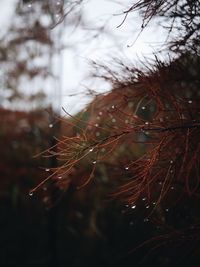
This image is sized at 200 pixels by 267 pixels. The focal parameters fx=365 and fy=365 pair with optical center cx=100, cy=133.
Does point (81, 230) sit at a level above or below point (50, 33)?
below

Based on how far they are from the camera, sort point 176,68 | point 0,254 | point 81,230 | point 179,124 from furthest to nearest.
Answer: point 81,230
point 0,254
point 176,68
point 179,124

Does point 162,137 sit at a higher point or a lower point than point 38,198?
lower

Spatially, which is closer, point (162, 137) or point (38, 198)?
point (162, 137)

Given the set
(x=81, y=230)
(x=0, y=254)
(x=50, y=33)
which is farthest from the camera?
(x=81, y=230)

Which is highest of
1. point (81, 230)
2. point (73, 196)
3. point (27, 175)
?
point (27, 175)

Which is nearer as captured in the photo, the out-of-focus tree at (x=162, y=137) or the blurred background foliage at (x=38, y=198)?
the out-of-focus tree at (x=162, y=137)

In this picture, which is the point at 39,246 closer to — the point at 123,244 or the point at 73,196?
the point at 73,196

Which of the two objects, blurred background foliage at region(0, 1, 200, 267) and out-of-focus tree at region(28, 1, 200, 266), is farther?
blurred background foliage at region(0, 1, 200, 267)

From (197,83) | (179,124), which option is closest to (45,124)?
(197,83)

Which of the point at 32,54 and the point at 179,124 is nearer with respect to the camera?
the point at 179,124
